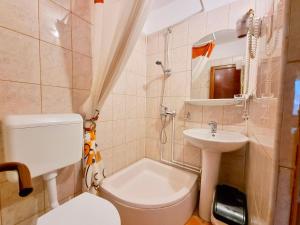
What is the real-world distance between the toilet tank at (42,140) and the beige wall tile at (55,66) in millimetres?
292

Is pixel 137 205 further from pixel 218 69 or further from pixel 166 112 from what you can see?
pixel 218 69

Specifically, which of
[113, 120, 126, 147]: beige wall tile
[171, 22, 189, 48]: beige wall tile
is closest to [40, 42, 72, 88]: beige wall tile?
[113, 120, 126, 147]: beige wall tile

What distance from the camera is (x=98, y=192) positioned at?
4.19 feet

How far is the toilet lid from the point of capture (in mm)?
717

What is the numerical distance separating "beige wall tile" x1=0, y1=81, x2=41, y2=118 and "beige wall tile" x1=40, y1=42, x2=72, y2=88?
10cm

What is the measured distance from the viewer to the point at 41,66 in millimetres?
908

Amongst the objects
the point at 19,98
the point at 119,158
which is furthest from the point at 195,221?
the point at 19,98

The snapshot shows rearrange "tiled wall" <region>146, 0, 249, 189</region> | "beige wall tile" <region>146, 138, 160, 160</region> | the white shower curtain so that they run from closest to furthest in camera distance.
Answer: the white shower curtain → "tiled wall" <region>146, 0, 249, 189</region> → "beige wall tile" <region>146, 138, 160, 160</region>

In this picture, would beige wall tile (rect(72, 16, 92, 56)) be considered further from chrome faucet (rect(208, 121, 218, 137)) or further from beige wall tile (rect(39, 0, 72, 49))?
chrome faucet (rect(208, 121, 218, 137))

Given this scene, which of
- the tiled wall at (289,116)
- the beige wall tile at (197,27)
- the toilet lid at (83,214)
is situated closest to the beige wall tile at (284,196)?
the tiled wall at (289,116)

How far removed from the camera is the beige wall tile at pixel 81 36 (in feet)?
3.51

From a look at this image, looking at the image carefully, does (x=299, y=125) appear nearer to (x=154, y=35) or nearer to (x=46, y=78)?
(x=46, y=78)

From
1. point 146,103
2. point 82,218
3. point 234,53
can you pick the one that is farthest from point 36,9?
point 234,53

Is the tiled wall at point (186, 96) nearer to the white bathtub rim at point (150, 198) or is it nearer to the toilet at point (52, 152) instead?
the white bathtub rim at point (150, 198)
